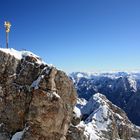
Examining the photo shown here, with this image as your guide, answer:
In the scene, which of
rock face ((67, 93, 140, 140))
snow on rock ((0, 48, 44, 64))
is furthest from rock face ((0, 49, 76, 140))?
rock face ((67, 93, 140, 140))

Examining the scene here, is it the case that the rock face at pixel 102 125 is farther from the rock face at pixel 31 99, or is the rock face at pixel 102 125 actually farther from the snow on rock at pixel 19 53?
the snow on rock at pixel 19 53

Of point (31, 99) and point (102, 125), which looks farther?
point (102, 125)

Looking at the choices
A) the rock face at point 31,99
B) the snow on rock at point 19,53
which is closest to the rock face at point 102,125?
the rock face at point 31,99

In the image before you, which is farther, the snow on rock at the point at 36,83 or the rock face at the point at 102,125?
the rock face at the point at 102,125

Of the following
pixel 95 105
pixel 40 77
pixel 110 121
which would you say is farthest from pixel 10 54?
pixel 95 105

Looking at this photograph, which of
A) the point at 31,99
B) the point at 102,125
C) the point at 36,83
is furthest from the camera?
the point at 102,125

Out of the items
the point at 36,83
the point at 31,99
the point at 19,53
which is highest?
the point at 19,53

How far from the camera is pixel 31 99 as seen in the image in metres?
59.2

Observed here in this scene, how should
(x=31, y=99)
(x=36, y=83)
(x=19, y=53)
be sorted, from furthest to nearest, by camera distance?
(x=19, y=53)
(x=36, y=83)
(x=31, y=99)

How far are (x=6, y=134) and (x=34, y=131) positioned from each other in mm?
5145

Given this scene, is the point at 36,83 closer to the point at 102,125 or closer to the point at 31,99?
the point at 31,99

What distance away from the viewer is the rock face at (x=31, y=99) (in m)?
58.5

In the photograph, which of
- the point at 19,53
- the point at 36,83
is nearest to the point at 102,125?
the point at 36,83

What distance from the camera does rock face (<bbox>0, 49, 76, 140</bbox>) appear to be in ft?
192
